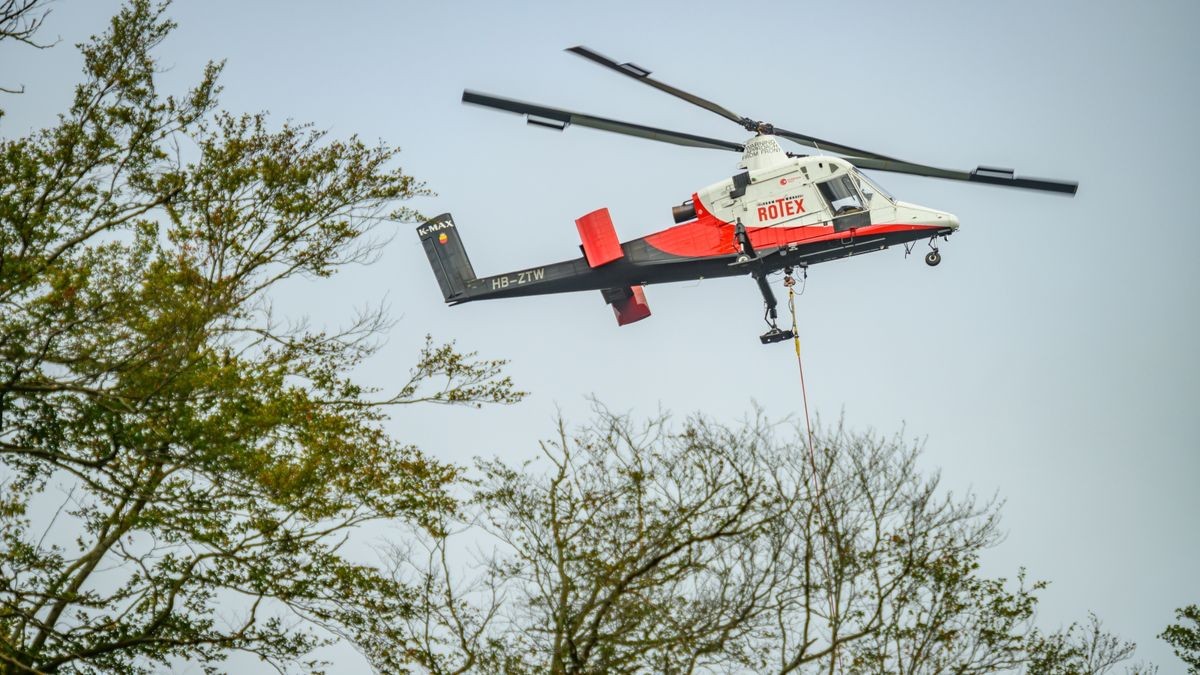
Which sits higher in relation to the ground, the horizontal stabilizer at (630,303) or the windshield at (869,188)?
the windshield at (869,188)

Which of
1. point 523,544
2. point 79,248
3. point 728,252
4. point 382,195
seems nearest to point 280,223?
point 382,195

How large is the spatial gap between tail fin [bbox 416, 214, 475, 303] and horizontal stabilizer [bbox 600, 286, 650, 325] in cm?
228

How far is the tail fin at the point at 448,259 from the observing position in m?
23.2

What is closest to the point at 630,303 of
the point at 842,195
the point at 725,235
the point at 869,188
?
the point at 725,235

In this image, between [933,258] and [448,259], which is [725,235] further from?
[448,259]

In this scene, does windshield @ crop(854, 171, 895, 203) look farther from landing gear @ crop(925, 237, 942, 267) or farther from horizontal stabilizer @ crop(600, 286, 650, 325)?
horizontal stabilizer @ crop(600, 286, 650, 325)

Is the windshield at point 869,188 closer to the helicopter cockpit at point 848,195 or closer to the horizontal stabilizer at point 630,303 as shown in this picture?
the helicopter cockpit at point 848,195

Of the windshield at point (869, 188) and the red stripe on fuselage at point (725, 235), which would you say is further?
the windshield at point (869, 188)

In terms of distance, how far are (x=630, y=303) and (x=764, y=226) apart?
263 cm

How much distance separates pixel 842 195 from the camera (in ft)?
71.2

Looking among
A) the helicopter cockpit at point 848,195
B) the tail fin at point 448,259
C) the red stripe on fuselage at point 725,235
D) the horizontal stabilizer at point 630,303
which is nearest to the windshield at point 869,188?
the helicopter cockpit at point 848,195

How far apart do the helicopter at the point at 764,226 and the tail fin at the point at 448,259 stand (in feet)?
2.90

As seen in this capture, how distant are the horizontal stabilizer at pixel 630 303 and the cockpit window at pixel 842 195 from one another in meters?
3.36

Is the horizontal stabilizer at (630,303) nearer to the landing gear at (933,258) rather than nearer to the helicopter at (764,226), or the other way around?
the helicopter at (764,226)
